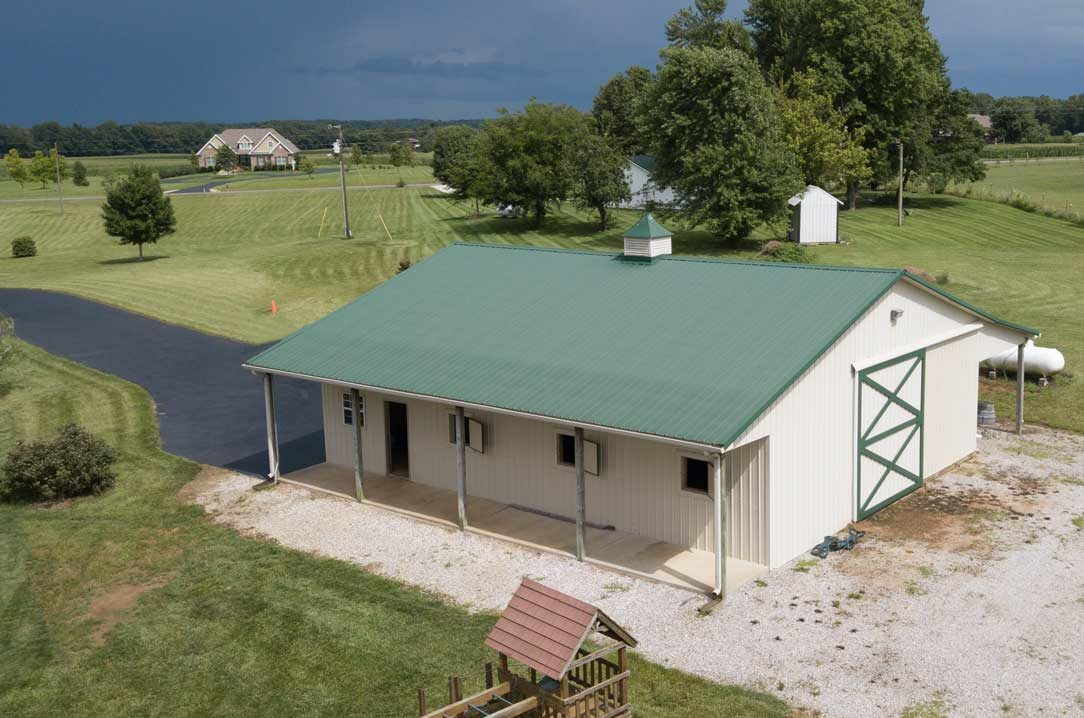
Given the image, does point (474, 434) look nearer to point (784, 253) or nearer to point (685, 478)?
point (685, 478)

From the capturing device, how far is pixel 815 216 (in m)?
53.7

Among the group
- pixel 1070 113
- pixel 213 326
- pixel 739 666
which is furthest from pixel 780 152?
pixel 1070 113

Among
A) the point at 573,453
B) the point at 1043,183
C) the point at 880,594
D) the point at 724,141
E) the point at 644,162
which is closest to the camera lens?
the point at 880,594

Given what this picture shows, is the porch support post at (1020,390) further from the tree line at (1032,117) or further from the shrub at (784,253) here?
the tree line at (1032,117)

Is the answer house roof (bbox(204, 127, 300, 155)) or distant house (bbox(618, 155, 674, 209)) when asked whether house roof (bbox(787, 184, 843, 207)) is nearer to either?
distant house (bbox(618, 155, 674, 209))

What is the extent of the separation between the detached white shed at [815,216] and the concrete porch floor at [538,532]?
36.5 m

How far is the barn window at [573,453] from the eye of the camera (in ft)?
61.0

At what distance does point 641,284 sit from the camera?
21359 mm

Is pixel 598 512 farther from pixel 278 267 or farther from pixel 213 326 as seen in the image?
pixel 278 267

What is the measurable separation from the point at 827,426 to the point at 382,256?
3849cm

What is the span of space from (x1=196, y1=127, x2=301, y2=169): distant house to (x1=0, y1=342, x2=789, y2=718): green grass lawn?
136 m

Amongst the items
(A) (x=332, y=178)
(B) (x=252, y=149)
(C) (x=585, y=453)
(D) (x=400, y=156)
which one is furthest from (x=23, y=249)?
(B) (x=252, y=149)

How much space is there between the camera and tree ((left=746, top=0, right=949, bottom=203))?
2410 inches

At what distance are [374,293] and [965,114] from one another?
2128 inches
